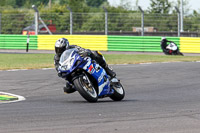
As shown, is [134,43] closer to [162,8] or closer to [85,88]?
[85,88]

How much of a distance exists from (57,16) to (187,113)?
23554mm

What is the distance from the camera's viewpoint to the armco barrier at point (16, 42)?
29.0 meters

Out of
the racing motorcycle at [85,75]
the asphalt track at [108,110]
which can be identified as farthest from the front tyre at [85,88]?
the asphalt track at [108,110]

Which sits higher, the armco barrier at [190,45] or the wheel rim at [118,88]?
the armco barrier at [190,45]

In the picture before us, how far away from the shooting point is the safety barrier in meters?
25.4

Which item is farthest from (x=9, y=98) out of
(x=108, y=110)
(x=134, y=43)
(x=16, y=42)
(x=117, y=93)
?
(x=16, y=42)

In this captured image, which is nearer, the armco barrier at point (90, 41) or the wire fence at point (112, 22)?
the wire fence at point (112, 22)

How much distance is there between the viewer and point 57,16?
29.9 metres

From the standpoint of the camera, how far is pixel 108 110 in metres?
7.29

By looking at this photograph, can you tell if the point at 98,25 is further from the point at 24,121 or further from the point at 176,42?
the point at 24,121

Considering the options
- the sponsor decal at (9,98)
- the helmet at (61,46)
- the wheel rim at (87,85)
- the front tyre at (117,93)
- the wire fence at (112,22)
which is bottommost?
the sponsor decal at (9,98)

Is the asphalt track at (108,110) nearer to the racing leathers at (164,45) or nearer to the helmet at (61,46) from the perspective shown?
the helmet at (61,46)

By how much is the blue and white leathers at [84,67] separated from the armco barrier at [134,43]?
695 inches

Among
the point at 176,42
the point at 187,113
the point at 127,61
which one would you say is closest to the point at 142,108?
the point at 187,113
